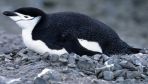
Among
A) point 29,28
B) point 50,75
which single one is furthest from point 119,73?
point 29,28

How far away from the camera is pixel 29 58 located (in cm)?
661

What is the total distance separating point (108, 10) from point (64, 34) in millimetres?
9454

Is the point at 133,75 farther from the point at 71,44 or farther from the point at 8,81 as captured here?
the point at 8,81

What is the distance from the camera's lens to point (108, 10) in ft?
51.9

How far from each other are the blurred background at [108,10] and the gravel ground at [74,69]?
8097mm

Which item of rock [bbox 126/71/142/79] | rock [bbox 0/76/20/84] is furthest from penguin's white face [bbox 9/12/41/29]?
rock [bbox 126/71/142/79]

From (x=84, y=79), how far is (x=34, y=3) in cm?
1048

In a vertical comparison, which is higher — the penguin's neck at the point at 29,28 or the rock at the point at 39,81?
the penguin's neck at the point at 29,28

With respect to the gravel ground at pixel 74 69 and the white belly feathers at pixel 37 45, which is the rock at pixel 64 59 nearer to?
the gravel ground at pixel 74 69

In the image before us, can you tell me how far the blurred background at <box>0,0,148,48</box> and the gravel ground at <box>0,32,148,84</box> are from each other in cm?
810

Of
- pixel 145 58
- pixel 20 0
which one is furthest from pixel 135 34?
pixel 145 58

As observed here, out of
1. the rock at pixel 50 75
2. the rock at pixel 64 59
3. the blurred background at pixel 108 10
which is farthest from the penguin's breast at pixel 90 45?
the blurred background at pixel 108 10

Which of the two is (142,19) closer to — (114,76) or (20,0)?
(20,0)

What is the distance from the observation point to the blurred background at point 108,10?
1500 cm
